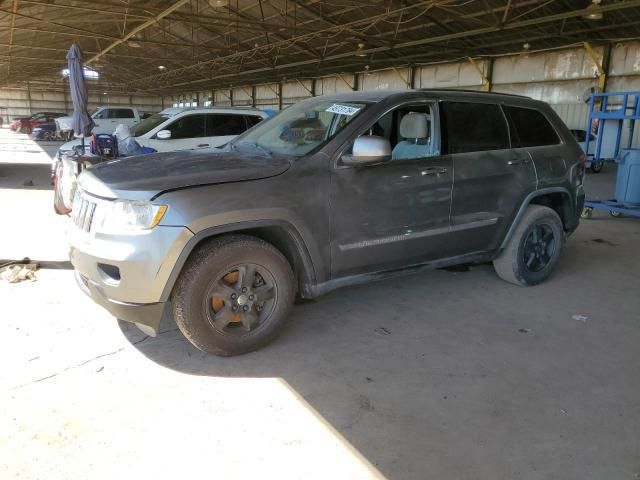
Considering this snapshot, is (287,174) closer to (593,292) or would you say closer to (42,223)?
(593,292)

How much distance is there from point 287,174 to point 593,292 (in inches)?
134

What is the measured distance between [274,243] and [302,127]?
121 cm

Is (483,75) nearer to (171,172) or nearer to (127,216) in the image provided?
(171,172)

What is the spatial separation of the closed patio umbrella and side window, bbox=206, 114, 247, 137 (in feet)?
8.28

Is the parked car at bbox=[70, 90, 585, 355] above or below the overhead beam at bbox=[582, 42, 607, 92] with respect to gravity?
below

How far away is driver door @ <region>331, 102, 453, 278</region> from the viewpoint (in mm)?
3609

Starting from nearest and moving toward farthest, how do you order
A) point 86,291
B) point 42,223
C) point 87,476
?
point 87,476
point 86,291
point 42,223

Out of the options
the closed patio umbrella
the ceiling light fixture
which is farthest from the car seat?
the ceiling light fixture

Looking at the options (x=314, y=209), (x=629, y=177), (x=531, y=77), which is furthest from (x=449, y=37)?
(x=314, y=209)

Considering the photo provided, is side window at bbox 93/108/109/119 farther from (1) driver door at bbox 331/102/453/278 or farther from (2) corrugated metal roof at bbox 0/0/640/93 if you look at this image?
(1) driver door at bbox 331/102/453/278

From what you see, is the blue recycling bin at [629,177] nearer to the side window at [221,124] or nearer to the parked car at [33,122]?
the side window at [221,124]

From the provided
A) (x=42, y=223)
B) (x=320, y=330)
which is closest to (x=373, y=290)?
(x=320, y=330)

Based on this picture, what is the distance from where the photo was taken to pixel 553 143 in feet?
16.3

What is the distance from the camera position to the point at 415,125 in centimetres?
418
